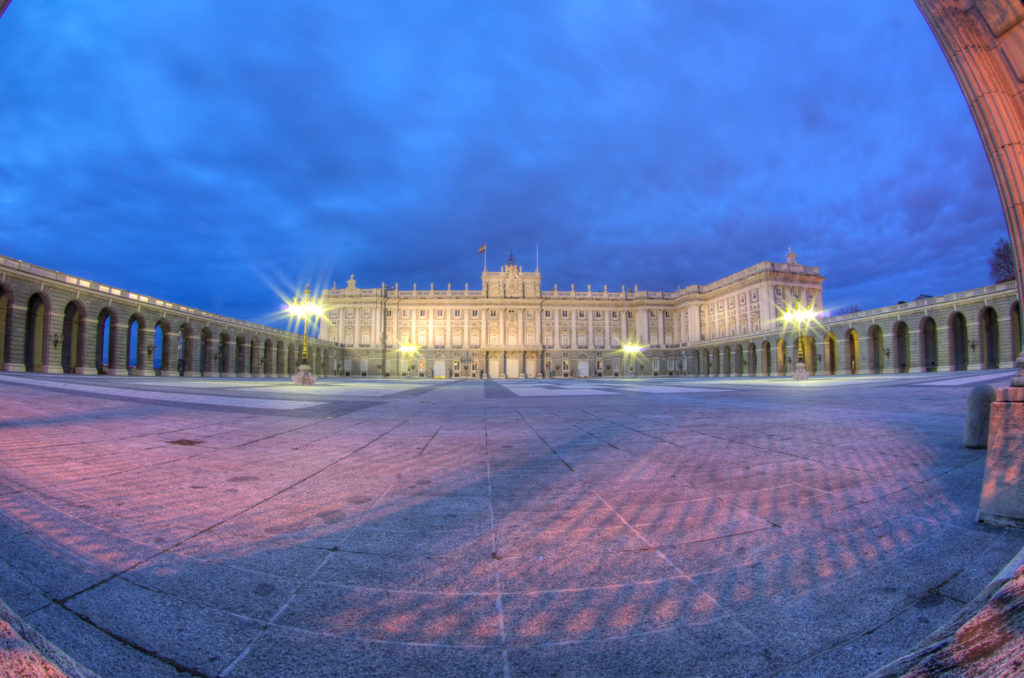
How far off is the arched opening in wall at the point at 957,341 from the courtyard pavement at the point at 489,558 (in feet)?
142

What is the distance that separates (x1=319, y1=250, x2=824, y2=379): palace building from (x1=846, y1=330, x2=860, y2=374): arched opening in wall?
24.3m

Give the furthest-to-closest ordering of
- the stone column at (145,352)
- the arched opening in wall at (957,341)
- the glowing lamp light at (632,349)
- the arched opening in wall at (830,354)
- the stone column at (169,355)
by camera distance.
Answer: the glowing lamp light at (632,349)
the arched opening in wall at (830,354)
the arched opening in wall at (957,341)
the stone column at (169,355)
the stone column at (145,352)

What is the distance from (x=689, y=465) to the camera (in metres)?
4.42

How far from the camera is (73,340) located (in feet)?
99.6

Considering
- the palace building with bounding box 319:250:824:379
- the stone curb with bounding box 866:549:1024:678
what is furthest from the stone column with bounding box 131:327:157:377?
the stone curb with bounding box 866:549:1024:678

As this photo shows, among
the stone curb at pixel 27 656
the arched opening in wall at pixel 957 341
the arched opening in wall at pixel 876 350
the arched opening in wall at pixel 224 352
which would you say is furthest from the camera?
the arched opening in wall at pixel 224 352

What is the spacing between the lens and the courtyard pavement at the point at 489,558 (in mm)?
1597

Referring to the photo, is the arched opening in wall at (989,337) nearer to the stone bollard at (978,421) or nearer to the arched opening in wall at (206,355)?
the stone bollard at (978,421)

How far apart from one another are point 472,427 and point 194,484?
4411 mm

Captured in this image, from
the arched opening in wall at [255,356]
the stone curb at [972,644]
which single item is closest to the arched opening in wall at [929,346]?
the stone curb at [972,644]

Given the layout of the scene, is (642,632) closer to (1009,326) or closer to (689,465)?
(689,465)

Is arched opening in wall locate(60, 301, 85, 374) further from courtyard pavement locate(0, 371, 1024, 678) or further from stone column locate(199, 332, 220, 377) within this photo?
courtyard pavement locate(0, 371, 1024, 678)

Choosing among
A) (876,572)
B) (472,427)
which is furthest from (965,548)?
(472,427)

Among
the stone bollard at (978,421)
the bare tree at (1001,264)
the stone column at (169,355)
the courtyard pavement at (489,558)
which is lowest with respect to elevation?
the courtyard pavement at (489,558)
